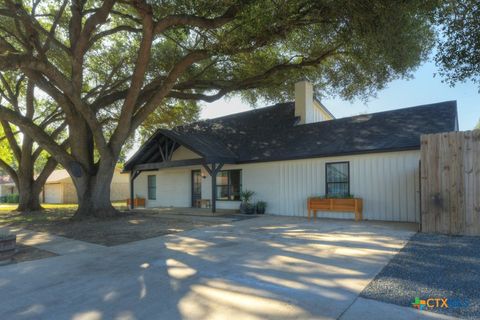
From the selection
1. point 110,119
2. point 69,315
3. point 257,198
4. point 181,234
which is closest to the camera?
point 69,315

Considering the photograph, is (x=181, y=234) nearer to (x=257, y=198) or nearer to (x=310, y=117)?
(x=257, y=198)

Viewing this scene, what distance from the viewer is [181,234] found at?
870cm

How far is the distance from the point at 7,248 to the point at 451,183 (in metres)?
9.46

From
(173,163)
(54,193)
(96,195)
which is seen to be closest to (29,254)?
(96,195)

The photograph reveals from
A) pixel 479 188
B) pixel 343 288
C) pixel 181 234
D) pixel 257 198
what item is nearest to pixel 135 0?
pixel 181 234

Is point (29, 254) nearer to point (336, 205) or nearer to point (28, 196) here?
point (336, 205)

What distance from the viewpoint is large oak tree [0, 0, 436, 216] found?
9.39m

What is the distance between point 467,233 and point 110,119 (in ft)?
58.3

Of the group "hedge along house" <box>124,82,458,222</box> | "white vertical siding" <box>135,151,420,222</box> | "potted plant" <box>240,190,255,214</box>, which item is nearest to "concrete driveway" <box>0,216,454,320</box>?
"white vertical siding" <box>135,151,420,222</box>

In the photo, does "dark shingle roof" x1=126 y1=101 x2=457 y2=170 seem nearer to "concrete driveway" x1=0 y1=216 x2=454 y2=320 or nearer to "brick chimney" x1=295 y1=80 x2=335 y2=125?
"brick chimney" x1=295 y1=80 x2=335 y2=125

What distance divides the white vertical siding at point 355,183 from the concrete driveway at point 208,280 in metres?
3.15

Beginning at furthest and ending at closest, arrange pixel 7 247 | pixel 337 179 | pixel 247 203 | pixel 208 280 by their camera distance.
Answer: pixel 247 203, pixel 337 179, pixel 7 247, pixel 208 280

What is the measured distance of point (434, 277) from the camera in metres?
4.50

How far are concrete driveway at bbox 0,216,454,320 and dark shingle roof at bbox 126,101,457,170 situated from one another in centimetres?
467
